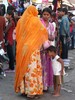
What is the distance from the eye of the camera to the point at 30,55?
657 cm

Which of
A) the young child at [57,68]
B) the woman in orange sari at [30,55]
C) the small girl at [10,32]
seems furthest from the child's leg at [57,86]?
the small girl at [10,32]

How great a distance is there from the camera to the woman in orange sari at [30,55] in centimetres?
659

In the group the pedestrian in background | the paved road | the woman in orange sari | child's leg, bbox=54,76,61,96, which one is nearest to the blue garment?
the pedestrian in background

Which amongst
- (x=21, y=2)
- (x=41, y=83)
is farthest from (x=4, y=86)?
(x=21, y=2)

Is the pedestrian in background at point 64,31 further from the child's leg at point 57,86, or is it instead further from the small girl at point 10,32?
the child's leg at point 57,86

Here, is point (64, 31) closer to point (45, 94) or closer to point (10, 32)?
point (10, 32)

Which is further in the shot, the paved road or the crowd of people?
the paved road

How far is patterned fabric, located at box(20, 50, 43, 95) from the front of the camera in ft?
21.7

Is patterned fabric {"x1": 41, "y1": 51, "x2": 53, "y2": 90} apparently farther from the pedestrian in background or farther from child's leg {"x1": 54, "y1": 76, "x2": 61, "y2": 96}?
the pedestrian in background

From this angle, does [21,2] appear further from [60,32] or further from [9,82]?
[9,82]

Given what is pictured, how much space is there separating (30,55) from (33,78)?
0.43 meters

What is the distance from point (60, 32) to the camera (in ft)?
35.5

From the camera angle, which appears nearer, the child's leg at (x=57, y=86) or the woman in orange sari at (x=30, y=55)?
the woman in orange sari at (x=30, y=55)

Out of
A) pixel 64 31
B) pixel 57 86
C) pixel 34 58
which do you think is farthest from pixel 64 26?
pixel 34 58
